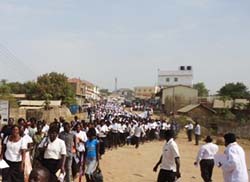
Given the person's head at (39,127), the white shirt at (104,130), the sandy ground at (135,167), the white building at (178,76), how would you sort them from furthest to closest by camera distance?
the white building at (178,76), the white shirt at (104,130), the sandy ground at (135,167), the person's head at (39,127)

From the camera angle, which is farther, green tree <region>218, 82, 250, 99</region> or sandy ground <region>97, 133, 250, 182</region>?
green tree <region>218, 82, 250, 99</region>

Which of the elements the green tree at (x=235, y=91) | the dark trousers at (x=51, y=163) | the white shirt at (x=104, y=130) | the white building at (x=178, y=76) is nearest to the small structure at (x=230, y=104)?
the green tree at (x=235, y=91)

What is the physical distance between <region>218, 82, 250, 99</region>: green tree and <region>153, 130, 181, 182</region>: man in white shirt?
7576cm

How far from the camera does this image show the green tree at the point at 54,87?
63.1 metres

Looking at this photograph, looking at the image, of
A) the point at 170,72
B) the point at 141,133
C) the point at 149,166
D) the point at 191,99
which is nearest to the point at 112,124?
the point at 141,133

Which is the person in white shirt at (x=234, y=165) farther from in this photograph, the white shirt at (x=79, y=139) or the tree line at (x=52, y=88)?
the tree line at (x=52, y=88)

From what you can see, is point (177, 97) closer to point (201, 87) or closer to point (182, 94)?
point (182, 94)

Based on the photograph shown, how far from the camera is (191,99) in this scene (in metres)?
86.2

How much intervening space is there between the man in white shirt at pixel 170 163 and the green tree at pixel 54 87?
53.8 metres

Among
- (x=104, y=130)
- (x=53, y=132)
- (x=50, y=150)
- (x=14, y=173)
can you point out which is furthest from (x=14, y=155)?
(x=104, y=130)

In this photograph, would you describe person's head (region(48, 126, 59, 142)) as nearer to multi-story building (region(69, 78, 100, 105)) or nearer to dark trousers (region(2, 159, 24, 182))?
dark trousers (region(2, 159, 24, 182))

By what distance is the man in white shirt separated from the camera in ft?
30.6

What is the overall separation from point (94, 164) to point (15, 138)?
2.10 m

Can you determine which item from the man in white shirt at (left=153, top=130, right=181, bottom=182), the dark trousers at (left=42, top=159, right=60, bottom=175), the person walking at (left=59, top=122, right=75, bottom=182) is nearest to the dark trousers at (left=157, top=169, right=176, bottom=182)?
the man in white shirt at (left=153, top=130, right=181, bottom=182)
